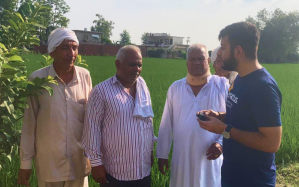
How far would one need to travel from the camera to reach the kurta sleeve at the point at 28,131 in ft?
6.59

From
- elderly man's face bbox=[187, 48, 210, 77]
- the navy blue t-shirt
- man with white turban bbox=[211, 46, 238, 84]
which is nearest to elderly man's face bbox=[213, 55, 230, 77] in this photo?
man with white turban bbox=[211, 46, 238, 84]

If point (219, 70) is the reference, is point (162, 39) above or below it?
above

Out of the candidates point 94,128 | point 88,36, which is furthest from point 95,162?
point 88,36

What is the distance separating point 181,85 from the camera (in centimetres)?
247

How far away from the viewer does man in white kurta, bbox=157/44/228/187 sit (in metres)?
2.31

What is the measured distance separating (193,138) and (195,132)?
2.1 inches

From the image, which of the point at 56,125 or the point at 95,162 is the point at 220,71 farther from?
the point at 56,125

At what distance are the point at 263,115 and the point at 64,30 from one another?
149 centimetres

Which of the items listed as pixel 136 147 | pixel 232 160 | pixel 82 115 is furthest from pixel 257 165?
pixel 82 115

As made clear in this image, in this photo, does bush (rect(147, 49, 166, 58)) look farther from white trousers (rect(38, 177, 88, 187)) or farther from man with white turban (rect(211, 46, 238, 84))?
white trousers (rect(38, 177, 88, 187))

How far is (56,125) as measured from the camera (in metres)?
2.04

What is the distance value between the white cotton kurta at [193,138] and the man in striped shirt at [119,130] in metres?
0.37

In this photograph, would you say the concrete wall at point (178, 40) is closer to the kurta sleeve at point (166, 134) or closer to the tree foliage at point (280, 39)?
the tree foliage at point (280, 39)

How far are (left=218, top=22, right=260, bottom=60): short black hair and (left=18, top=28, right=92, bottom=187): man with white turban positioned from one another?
115cm
